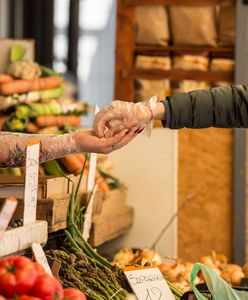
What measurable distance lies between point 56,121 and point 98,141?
7.57 feet

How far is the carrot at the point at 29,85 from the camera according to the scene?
17.2 ft

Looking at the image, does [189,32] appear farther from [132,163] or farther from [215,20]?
[132,163]

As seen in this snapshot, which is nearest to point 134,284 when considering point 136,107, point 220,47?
point 136,107

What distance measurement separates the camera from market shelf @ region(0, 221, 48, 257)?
2.68m

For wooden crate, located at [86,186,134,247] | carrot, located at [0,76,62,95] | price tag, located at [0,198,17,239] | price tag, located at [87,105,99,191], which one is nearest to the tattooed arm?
price tag, located at [87,105,99,191]

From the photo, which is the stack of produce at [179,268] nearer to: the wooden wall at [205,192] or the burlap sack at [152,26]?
the wooden wall at [205,192]

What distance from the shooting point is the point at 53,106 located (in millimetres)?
5477

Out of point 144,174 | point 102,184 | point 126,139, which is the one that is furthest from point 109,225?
point 126,139

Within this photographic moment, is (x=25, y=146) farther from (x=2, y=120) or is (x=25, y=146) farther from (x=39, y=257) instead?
(x=2, y=120)

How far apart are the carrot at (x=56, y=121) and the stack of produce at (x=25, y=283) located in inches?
116

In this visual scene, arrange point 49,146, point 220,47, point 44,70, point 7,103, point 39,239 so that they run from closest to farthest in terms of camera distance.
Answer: point 39,239, point 49,146, point 7,103, point 44,70, point 220,47

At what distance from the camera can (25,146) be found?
314cm

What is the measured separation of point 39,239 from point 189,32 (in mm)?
3469

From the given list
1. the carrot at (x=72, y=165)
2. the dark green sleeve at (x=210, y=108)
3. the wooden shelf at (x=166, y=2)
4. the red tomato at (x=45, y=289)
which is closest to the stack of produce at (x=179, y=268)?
the carrot at (x=72, y=165)
